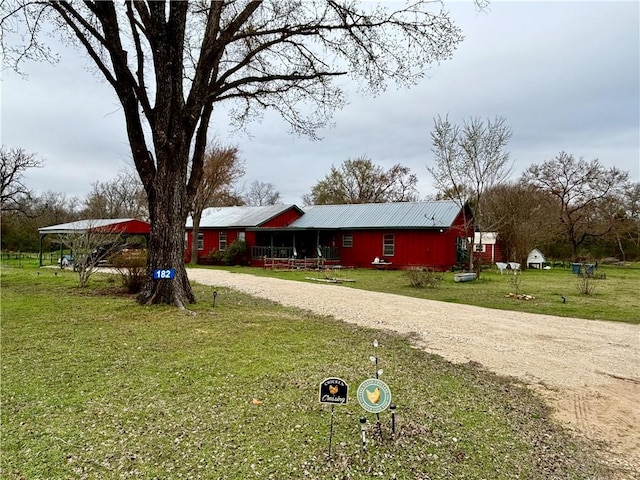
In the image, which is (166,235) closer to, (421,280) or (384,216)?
(421,280)

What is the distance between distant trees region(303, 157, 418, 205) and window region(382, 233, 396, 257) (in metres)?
17.0

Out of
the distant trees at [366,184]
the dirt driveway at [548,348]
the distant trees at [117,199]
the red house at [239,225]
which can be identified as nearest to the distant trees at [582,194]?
the distant trees at [366,184]

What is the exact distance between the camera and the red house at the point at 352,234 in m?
21.1

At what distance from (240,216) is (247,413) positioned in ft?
79.2

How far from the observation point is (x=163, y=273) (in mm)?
8516

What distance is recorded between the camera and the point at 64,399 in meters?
3.74

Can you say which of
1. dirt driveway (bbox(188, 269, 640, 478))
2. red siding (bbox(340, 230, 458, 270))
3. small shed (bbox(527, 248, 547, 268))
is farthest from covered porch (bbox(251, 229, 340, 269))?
small shed (bbox(527, 248, 547, 268))

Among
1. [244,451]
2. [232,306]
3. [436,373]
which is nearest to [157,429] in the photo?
[244,451]

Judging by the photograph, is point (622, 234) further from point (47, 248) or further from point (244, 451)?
point (47, 248)

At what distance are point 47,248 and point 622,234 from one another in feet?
153

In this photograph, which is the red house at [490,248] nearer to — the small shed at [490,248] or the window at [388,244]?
the small shed at [490,248]

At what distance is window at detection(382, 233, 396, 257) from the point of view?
869 inches

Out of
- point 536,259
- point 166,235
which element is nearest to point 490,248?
point 536,259

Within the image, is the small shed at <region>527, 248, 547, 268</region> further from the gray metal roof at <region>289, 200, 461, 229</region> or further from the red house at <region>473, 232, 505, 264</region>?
the gray metal roof at <region>289, 200, 461, 229</region>
